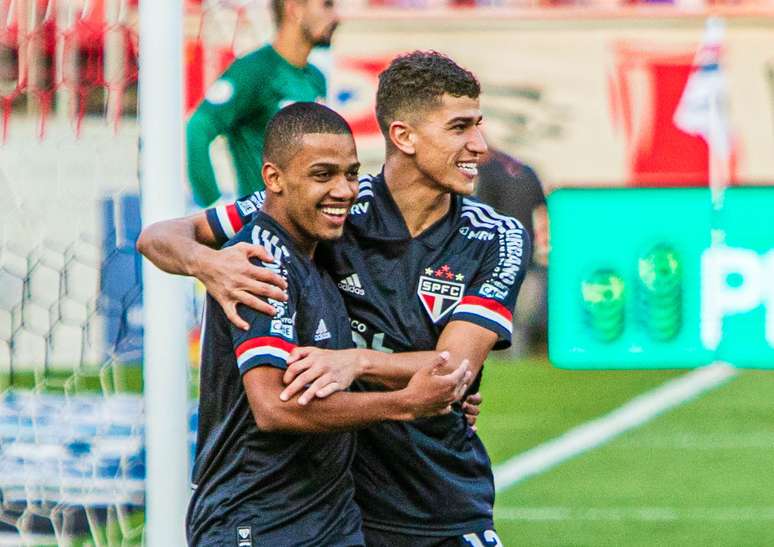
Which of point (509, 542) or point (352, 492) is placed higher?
point (352, 492)

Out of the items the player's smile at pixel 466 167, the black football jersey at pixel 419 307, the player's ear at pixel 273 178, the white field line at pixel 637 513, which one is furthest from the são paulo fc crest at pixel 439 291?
the white field line at pixel 637 513

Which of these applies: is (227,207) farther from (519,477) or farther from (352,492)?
(519,477)

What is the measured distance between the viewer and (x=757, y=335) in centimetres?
1297

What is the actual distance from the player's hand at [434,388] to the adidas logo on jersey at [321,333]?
0.67 ft

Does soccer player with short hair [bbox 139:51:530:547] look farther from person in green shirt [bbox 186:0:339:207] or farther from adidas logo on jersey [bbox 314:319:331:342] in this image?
person in green shirt [bbox 186:0:339:207]

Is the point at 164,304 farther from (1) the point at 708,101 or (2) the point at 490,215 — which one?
(1) the point at 708,101

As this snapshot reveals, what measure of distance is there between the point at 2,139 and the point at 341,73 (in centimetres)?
783

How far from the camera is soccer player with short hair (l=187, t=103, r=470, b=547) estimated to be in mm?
3123

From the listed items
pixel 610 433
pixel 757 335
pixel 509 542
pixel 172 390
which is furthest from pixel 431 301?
pixel 757 335

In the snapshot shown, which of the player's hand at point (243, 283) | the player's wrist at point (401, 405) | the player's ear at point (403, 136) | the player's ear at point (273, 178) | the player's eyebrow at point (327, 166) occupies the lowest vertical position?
the player's wrist at point (401, 405)

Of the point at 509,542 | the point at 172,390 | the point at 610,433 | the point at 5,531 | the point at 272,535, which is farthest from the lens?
the point at 610,433

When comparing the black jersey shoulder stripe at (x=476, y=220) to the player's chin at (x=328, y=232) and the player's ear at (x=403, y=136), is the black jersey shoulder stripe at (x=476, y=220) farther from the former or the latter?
the player's chin at (x=328, y=232)

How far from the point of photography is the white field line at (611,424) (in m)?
8.61

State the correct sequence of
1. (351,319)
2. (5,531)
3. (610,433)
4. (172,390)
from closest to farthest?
1. (351,319)
2. (172,390)
3. (5,531)
4. (610,433)
